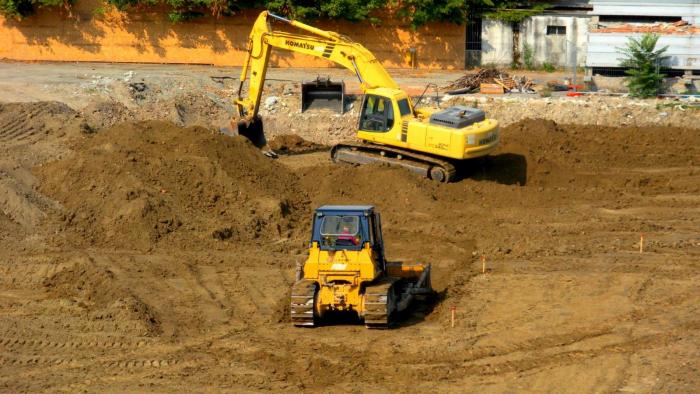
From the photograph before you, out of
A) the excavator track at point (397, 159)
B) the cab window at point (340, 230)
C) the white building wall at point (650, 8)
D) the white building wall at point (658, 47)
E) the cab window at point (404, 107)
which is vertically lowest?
the excavator track at point (397, 159)

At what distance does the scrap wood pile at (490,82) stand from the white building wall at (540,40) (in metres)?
4.93

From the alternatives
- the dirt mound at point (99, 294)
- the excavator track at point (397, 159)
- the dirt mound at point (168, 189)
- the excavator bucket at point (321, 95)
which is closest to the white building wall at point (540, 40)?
the excavator bucket at point (321, 95)

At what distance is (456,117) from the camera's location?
26.4 meters

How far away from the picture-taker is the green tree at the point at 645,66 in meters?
34.8

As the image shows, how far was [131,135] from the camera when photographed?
86.2 ft

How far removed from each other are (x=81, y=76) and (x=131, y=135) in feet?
35.2

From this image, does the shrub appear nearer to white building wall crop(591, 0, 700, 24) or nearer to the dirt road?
white building wall crop(591, 0, 700, 24)

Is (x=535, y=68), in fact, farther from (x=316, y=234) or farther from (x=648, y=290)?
(x=316, y=234)

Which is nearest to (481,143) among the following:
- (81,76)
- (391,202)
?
(391,202)

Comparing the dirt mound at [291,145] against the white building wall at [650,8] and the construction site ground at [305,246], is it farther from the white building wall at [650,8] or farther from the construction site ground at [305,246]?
the white building wall at [650,8]

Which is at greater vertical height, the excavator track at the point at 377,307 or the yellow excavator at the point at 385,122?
the yellow excavator at the point at 385,122

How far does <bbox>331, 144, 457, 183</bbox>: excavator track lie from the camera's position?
1039 inches

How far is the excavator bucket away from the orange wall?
7.74 metres

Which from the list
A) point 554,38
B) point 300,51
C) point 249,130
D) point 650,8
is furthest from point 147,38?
point 650,8
